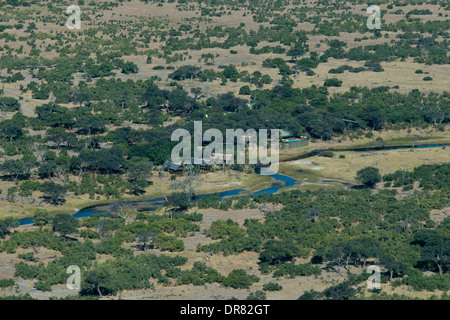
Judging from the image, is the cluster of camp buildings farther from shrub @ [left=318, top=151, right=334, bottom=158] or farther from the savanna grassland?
shrub @ [left=318, top=151, right=334, bottom=158]

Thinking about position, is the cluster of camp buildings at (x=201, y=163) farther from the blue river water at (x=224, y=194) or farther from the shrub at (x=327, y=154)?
the shrub at (x=327, y=154)

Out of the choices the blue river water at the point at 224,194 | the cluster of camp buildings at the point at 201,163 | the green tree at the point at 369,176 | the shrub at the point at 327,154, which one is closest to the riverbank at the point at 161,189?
the blue river water at the point at 224,194

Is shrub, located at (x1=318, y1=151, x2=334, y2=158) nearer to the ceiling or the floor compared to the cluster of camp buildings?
nearer to the floor

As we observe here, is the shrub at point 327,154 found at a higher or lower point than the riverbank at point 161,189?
higher

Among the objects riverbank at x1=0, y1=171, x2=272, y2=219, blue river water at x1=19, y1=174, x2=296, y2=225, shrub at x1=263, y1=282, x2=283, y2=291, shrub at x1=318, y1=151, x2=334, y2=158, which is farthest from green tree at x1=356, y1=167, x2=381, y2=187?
shrub at x1=263, y1=282, x2=283, y2=291

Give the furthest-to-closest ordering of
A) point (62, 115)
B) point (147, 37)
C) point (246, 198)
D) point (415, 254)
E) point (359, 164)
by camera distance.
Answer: point (147, 37), point (62, 115), point (359, 164), point (246, 198), point (415, 254)

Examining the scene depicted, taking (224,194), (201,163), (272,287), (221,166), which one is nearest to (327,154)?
(221,166)

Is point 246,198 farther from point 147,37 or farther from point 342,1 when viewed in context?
point 342,1

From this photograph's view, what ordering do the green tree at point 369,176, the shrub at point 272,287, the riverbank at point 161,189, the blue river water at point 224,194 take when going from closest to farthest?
the shrub at point 272,287
the blue river water at point 224,194
the riverbank at point 161,189
the green tree at point 369,176

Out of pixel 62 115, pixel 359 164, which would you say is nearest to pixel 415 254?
pixel 359 164

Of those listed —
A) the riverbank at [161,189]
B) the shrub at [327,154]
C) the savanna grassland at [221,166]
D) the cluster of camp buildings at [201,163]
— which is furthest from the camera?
the shrub at [327,154]
